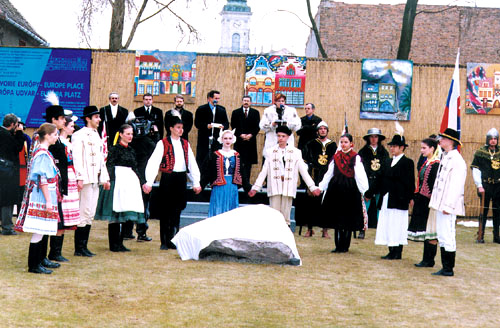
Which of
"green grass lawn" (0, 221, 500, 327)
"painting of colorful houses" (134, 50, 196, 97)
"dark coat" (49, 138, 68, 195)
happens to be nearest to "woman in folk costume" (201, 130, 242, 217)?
"green grass lawn" (0, 221, 500, 327)

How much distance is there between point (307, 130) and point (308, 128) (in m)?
0.04

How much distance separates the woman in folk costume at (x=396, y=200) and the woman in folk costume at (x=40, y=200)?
4476 millimetres

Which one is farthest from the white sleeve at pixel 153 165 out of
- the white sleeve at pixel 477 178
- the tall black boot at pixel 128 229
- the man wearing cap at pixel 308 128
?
the white sleeve at pixel 477 178

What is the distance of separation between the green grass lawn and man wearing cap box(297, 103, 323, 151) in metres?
3.54

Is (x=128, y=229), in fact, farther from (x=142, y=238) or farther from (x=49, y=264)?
(x=49, y=264)

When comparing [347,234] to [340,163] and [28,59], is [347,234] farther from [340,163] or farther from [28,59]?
[28,59]

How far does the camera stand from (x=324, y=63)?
1420 cm

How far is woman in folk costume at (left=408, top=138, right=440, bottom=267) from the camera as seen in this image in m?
8.55

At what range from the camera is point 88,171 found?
8375mm

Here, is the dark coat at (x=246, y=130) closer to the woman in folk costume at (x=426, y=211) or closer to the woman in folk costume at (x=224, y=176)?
the woman in folk costume at (x=224, y=176)

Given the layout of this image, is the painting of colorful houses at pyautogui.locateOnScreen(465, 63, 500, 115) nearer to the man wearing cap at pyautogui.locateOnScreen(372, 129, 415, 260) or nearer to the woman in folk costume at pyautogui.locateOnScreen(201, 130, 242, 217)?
the man wearing cap at pyautogui.locateOnScreen(372, 129, 415, 260)

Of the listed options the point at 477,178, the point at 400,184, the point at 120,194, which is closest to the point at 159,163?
the point at 120,194

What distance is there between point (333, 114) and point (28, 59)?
21.5ft

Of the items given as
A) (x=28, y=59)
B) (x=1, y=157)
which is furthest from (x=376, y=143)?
(x=28, y=59)
